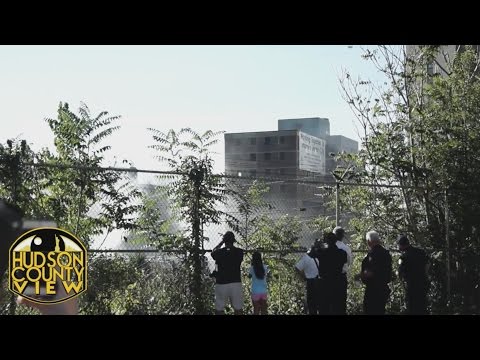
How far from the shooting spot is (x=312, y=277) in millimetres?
10148

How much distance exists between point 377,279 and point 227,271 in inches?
87.6

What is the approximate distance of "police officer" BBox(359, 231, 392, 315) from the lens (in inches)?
394

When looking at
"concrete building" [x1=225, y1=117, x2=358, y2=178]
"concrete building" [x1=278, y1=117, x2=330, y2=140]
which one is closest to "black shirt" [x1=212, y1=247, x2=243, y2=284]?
"concrete building" [x1=225, y1=117, x2=358, y2=178]

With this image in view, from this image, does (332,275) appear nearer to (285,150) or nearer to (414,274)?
(414,274)

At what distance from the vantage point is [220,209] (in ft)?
34.6

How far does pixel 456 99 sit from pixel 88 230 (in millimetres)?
7623

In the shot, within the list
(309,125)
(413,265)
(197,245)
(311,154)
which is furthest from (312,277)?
(309,125)

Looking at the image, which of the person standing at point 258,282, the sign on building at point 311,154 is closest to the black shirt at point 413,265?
the person standing at point 258,282

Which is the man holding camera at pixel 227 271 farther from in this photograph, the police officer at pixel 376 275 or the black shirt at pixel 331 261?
the police officer at pixel 376 275

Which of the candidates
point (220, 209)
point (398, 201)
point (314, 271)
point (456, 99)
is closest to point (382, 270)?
point (314, 271)

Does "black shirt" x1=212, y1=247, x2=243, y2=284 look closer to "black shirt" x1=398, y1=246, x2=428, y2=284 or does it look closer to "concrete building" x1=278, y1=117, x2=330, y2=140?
"black shirt" x1=398, y1=246, x2=428, y2=284

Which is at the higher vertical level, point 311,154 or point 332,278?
point 311,154

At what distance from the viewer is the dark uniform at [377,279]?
10.0m
